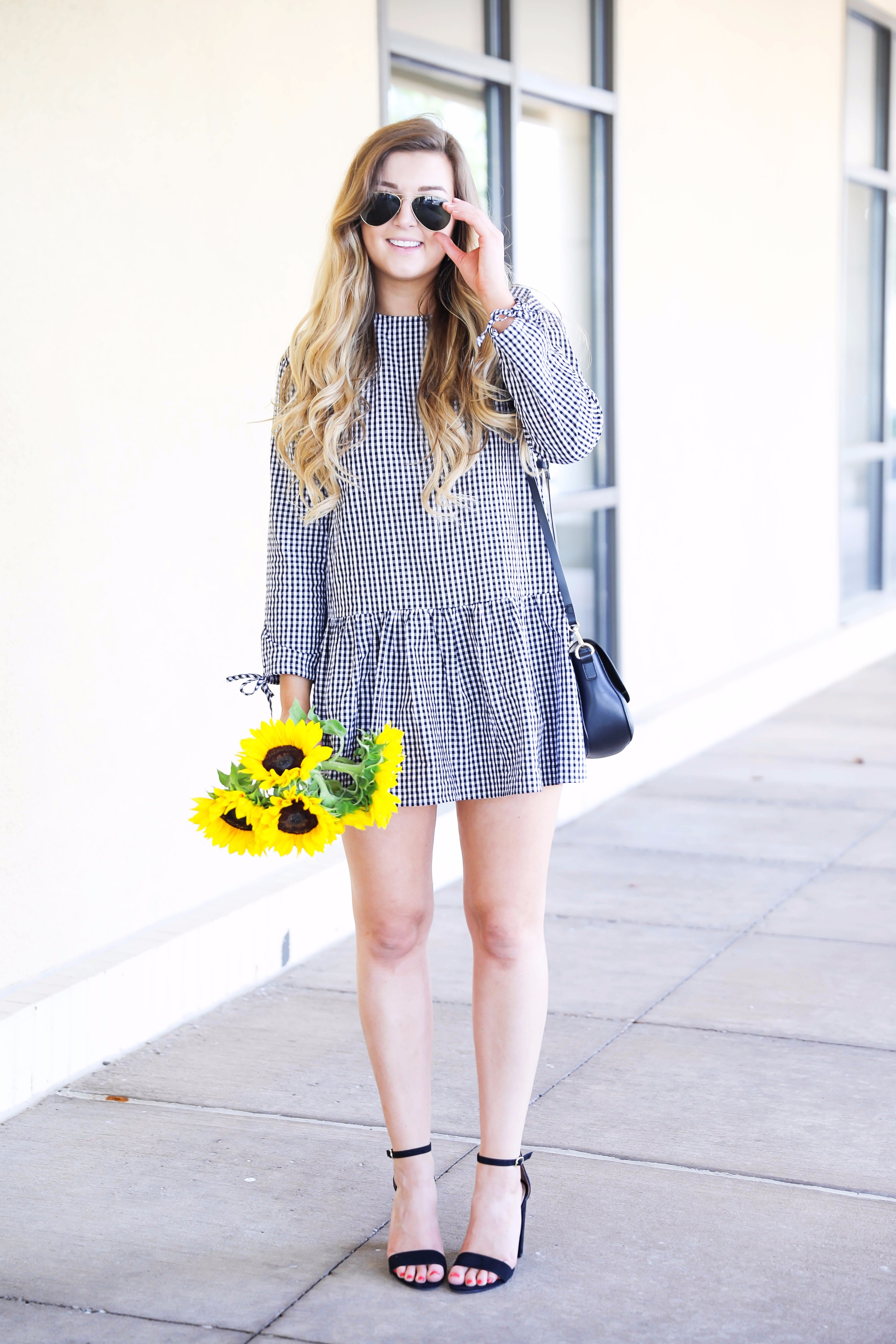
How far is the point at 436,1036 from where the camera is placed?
4039 millimetres

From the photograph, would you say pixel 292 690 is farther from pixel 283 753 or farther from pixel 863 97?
pixel 863 97

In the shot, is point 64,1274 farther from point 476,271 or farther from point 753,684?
point 753,684

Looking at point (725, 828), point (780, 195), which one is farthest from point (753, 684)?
point (780, 195)

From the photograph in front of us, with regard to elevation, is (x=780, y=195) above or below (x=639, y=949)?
above

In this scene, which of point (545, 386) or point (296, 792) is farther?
point (545, 386)

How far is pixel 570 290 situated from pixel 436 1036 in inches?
153

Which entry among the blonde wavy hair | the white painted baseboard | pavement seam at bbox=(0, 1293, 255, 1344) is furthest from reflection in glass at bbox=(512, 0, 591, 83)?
pavement seam at bbox=(0, 1293, 255, 1344)

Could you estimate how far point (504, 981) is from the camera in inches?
112

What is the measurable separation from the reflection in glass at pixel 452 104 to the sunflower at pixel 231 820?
11.5ft

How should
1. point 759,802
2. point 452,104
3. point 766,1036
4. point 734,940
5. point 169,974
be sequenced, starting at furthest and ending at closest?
point 759,802, point 452,104, point 734,940, point 169,974, point 766,1036

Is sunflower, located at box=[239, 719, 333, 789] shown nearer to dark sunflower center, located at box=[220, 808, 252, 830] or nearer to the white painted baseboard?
dark sunflower center, located at box=[220, 808, 252, 830]

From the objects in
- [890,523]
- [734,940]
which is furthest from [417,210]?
→ [890,523]

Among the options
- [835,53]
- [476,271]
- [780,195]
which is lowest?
[476,271]

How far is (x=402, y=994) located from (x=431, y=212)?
1.38m
